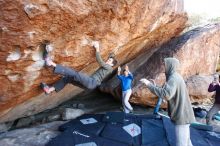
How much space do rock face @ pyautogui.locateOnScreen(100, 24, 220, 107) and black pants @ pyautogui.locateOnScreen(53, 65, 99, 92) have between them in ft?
9.06

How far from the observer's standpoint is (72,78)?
22.9 feet

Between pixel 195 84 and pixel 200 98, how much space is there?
57 centimetres

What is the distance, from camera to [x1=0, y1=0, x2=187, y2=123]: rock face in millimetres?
5361

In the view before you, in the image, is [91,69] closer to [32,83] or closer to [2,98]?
[32,83]

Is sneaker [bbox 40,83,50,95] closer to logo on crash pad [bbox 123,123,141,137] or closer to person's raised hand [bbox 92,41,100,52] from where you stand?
person's raised hand [bbox 92,41,100,52]

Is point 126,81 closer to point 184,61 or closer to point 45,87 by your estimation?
point 184,61

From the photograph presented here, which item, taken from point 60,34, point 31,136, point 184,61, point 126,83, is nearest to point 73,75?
point 60,34

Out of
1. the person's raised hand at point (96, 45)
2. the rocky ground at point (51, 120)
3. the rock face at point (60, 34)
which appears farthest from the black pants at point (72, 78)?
the rocky ground at point (51, 120)

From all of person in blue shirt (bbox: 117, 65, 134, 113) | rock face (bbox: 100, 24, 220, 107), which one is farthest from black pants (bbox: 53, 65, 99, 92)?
rock face (bbox: 100, 24, 220, 107)

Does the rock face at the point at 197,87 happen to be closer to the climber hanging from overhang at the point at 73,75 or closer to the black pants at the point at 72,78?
the climber hanging from overhang at the point at 73,75

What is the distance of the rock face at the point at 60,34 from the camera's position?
17.6ft

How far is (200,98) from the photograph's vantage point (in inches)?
393

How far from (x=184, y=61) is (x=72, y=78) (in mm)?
4387

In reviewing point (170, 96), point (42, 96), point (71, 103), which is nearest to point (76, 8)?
point (170, 96)
